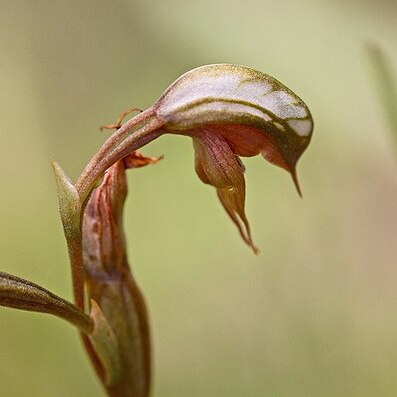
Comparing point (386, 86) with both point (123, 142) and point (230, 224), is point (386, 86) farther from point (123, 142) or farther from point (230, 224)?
point (230, 224)

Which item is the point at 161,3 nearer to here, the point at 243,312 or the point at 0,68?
the point at 0,68

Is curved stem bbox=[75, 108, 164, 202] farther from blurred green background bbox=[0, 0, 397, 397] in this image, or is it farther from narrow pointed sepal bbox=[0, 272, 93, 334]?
blurred green background bbox=[0, 0, 397, 397]

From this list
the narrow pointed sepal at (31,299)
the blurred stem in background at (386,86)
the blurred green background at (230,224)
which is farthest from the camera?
the blurred green background at (230,224)

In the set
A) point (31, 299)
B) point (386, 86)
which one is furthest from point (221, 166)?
point (386, 86)

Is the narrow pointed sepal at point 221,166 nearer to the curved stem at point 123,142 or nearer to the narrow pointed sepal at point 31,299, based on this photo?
the curved stem at point 123,142

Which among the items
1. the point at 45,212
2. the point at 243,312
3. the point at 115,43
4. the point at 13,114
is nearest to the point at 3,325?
the point at 45,212

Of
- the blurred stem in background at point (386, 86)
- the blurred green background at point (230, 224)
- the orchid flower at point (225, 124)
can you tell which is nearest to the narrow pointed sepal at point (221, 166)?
the orchid flower at point (225, 124)

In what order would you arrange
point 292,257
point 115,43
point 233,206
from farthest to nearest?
point 115,43, point 292,257, point 233,206
